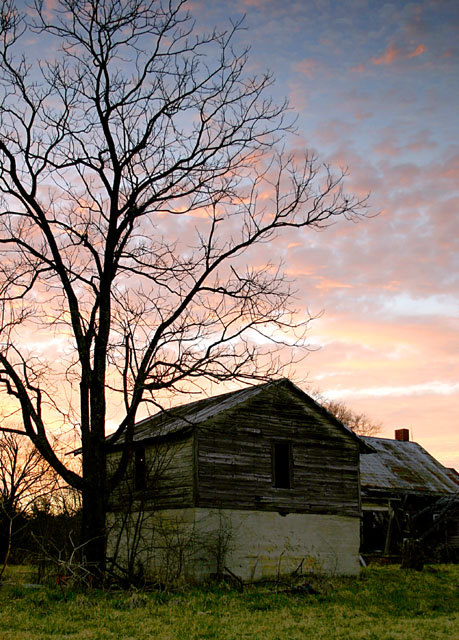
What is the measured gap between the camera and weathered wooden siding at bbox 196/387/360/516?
20.2 meters

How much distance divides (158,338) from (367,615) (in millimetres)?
7989

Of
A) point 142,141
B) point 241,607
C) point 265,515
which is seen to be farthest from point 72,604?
point 142,141

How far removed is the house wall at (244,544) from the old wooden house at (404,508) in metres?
8.37

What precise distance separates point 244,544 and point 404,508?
13.7 meters

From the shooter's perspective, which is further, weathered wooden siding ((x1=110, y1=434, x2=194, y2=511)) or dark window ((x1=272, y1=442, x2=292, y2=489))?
dark window ((x1=272, y1=442, x2=292, y2=489))

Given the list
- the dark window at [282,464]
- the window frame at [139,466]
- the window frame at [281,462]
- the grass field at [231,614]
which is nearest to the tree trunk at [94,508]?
the grass field at [231,614]

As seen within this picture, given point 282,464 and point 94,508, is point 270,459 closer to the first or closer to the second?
point 282,464

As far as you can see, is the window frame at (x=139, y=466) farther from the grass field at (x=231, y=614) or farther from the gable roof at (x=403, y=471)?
the gable roof at (x=403, y=471)

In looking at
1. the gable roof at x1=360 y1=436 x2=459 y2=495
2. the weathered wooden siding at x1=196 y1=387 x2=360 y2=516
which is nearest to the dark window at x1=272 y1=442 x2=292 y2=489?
the weathered wooden siding at x1=196 y1=387 x2=360 y2=516

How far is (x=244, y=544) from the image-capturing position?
65.3 ft

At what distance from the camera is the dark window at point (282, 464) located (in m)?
21.7

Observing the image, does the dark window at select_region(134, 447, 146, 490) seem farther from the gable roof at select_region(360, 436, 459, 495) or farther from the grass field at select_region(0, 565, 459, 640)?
the gable roof at select_region(360, 436, 459, 495)

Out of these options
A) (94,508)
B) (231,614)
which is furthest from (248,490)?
(231,614)

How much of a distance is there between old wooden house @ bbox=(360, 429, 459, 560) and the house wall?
837 centimetres
